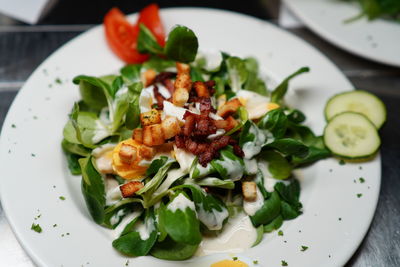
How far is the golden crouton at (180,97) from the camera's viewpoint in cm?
192

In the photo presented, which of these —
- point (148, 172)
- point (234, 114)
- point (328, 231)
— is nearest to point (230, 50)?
point (234, 114)

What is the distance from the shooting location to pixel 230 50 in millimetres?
2504

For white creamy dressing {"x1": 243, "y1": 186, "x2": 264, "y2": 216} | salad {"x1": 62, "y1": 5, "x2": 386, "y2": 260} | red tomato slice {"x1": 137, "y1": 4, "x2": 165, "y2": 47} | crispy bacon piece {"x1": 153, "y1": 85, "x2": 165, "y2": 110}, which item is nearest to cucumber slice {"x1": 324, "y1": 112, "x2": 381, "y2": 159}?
salad {"x1": 62, "y1": 5, "x2": 386, "y2": 260}

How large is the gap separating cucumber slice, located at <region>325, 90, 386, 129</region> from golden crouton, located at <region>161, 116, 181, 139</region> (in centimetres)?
81

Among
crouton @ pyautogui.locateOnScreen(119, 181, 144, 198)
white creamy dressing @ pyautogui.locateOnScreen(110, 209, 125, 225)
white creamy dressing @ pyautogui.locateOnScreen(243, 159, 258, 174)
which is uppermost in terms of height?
crouton @ pyautogui.locateOnScreen(119, 181, 144, 198)

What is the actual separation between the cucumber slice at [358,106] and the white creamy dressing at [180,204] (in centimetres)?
89

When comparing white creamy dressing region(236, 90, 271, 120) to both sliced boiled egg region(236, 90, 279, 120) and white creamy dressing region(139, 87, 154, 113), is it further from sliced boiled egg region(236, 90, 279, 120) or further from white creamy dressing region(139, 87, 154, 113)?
white creamy dressing region(139, 87, 154, 113)

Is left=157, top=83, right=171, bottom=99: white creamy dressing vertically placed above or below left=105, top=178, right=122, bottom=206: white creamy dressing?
above

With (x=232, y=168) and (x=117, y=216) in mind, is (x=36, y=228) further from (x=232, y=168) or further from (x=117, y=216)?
(x=232, y=168)

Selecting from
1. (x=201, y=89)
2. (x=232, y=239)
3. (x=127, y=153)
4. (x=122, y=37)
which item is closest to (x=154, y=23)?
(x=122, y=37)

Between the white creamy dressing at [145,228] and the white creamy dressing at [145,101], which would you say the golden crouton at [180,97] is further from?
the white creamy dressing at [145,228]

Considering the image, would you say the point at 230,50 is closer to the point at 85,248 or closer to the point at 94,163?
the point at 94,163

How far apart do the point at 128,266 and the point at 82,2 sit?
2061mm

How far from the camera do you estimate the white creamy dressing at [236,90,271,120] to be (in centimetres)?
205
